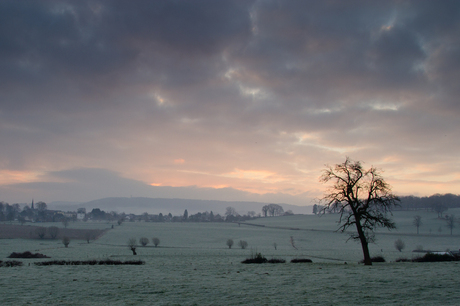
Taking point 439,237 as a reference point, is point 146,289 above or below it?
above

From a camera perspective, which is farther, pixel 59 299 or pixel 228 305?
pixel 59 299

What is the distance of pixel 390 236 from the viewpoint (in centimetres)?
12256

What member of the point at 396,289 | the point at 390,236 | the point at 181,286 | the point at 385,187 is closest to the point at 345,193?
the point at 385,187

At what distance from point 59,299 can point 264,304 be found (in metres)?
10.7

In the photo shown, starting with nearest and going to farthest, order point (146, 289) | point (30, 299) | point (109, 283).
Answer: point (30, 299) < point (146, 289) < point (109, 283)

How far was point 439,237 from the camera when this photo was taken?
11919 cm

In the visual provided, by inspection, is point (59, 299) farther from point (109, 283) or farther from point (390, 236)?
point (390, 236)

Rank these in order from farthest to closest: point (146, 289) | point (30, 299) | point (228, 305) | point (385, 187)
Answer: point (385, 187) → point (146, 289) → point (30, 299) → point (228, 305)

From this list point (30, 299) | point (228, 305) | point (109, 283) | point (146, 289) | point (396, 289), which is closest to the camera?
point (228, 305)

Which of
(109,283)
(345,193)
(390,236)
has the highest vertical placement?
(345,193)

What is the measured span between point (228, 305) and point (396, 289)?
9.85m

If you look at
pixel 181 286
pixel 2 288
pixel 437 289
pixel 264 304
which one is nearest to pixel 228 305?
pixel 264 304

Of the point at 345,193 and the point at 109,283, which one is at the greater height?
the point at 345,193

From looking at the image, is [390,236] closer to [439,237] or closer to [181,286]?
[439,237]
